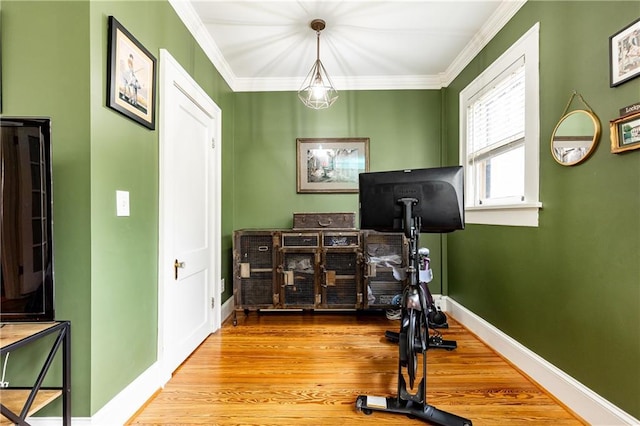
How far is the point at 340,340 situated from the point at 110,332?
5.50ft

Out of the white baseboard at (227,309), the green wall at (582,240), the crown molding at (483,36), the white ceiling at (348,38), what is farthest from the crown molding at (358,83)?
the white baseboard at (227,309)

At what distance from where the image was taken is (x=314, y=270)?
2.81 m

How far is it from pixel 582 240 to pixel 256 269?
2.42 m

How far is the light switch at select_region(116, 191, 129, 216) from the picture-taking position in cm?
145

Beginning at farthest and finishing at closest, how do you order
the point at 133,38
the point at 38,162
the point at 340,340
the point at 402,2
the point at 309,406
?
1. the point at 340,340
2. the point at 402,2
3. the point at 309,406
4. the point at 133,38
5. the point at 38,162

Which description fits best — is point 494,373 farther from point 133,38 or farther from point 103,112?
point 133,38

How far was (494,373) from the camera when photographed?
76.1 inches

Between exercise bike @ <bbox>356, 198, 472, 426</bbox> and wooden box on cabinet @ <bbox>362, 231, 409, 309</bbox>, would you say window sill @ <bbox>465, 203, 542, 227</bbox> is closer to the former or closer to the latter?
wooden box on cabinet @ <bbox>362, 231, 409, 309</bbox>

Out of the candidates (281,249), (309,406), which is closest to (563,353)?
(309,406)

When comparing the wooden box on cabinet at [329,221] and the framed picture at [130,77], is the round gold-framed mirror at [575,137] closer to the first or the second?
the wooden box on cabinet at [329,221]

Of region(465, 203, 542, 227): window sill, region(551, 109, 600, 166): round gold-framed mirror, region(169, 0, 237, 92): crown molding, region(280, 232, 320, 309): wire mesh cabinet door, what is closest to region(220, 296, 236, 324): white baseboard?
region(280, 232, 320, 309): wire mesh cabinet door

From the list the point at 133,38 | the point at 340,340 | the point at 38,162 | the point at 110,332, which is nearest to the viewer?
the point at 38,162

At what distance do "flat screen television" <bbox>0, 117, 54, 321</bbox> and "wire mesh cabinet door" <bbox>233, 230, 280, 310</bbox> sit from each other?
1686 mm

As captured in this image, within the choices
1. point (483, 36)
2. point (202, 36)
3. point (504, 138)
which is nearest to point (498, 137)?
point (504, 138)
